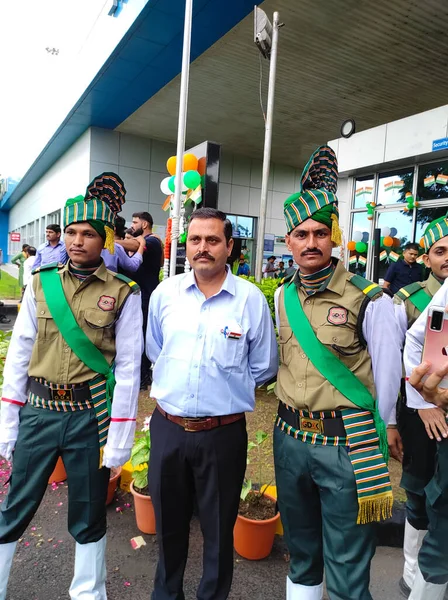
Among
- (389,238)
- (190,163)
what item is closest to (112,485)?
(190,163)

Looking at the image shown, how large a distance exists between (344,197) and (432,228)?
798 cm

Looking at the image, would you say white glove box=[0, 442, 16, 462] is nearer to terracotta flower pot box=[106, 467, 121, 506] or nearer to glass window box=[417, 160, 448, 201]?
terracotta flower pot box=[106, 467, 121, 506]

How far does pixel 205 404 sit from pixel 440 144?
759cm

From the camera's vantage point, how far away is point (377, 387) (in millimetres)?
2094

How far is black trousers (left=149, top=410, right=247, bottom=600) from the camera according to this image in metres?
2.14

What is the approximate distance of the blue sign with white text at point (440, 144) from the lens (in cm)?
763

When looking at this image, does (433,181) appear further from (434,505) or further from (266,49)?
(434,505)

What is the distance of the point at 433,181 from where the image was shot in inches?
337

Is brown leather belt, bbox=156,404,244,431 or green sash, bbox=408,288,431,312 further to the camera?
green sash, bbox=408,288,431,312

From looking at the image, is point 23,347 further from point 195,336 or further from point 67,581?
point 67,581

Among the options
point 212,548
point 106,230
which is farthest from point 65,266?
point 212,548

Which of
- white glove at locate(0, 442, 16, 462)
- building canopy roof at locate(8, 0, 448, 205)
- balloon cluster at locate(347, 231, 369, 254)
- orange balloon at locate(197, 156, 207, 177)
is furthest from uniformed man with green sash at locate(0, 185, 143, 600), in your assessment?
balloon cluster at locate(347, 231, 369, 254)

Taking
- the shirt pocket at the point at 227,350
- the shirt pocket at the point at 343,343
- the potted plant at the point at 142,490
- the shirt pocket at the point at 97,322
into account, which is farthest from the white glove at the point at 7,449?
the shirt pocket at the point at 343,343

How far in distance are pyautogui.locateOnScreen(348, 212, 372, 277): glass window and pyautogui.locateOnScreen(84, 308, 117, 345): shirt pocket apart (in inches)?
343
